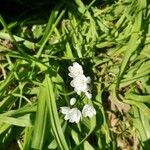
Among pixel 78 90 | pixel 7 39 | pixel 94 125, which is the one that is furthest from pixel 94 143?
pixel 7 39

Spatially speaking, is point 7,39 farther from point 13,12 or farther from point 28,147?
point 28,147

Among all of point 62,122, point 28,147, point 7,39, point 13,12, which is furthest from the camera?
point 13,12

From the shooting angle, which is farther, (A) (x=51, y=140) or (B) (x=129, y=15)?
(B) (x=129, y=15)

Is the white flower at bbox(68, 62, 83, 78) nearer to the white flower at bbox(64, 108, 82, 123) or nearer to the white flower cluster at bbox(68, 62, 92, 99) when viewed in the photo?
the white flower cluster at bbox(68, 62, 92, 99)

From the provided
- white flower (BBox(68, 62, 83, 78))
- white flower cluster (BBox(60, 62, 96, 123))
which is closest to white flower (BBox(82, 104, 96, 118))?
white flower cluster (BBox(60, 62, 96, 123))

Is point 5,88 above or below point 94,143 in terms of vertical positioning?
above

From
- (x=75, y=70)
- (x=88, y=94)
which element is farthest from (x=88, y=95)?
(x=75, y=70)

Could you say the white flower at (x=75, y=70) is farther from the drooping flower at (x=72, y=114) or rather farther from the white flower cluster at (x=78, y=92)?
the drooping flower at (x=72, y=114)
